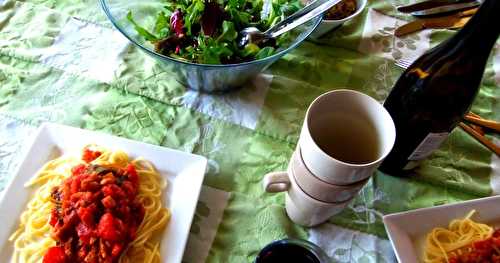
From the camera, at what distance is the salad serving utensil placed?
827 millimetres

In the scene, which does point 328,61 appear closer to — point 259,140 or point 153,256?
point 259,140

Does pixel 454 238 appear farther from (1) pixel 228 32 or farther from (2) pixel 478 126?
(1) pixel 228 32

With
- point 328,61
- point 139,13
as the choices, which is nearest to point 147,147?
point 139,13

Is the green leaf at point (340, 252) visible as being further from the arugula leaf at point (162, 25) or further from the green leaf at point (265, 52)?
the arugula leaf at point (162, 25)

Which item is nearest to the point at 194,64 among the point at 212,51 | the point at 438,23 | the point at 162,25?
the point at 212,51

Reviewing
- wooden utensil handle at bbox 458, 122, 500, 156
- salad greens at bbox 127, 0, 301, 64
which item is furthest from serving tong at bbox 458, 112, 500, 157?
salad greens at bbox 127, 0, 301, 64

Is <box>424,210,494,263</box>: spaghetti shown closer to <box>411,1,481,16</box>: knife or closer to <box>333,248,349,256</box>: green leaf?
<box>333,248,349,256</box>: green leaf

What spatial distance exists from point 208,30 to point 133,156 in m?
0.26

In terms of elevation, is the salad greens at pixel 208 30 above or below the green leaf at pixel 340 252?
above

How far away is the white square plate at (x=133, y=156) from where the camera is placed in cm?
67

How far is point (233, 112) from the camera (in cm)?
88

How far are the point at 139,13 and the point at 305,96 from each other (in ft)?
1.20

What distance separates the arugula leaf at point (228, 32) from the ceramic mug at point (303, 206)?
275 millimetres

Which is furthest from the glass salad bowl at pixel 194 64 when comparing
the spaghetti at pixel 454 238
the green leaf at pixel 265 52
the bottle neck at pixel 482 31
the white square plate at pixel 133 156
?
the spaghetti at pixel 454 238
